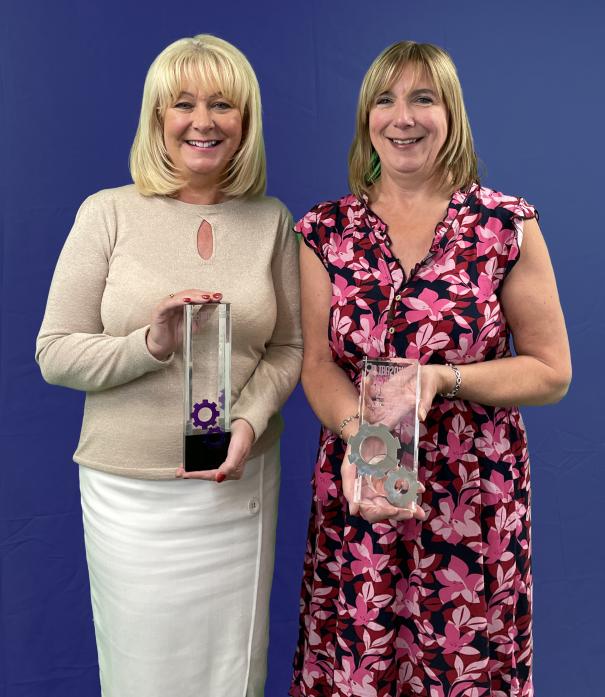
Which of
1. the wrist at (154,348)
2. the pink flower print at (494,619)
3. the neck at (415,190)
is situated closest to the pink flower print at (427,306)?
the neck at (415,190)

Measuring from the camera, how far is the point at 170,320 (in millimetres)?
1501

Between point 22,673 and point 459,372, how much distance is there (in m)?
1.60

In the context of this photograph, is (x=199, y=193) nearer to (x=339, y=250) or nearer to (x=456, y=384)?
(x=339, y=250)

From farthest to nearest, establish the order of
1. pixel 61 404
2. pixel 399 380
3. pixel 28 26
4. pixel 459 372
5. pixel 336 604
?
pixel 61 404 → pixel 28 26 → pixel 336 604 → pixel 459 372 → pixel 399 380

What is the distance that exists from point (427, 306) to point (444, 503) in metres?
0.35

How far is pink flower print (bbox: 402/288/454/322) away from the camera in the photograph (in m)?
1.48

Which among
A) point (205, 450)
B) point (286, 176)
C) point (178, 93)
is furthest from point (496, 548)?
point (286, 176)

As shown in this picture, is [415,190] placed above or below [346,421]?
above

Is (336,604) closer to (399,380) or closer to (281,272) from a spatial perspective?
(399,380)

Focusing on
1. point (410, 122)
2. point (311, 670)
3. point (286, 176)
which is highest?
point (286, 176)

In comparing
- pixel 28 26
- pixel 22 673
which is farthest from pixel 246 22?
pixel 22 673

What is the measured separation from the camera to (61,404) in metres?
2.29

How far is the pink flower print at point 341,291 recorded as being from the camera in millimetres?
1555

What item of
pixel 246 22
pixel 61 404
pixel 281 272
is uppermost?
pixel 246 22
